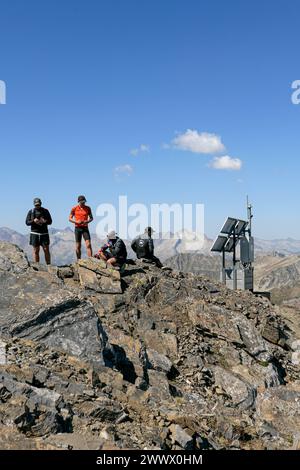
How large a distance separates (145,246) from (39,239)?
6.36 m

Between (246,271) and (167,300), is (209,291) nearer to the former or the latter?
(167,300)

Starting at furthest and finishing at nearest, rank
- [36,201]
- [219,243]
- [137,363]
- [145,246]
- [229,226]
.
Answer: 1. [219,243]
2. [229,226]
3. [145,246]
4. [36,201]
5. [137,363]

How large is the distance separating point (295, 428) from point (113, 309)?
7828 mm

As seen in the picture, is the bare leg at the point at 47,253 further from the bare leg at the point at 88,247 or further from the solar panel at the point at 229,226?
the solar panel at the point at 229,226

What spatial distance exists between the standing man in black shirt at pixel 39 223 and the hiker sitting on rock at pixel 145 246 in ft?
18.7

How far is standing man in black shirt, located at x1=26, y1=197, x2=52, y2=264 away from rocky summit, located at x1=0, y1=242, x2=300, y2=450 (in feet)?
5.41

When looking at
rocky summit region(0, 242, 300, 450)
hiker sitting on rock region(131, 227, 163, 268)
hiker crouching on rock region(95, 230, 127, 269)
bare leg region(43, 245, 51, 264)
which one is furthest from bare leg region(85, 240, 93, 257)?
hiker sitting on rock region(131, 227, 163, 268)

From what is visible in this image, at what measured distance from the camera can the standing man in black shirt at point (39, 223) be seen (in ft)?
62.5

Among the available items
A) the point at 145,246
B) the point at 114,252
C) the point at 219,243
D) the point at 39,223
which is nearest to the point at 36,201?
the point at 39,223

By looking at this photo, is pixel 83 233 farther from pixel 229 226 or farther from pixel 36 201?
pixel 229 226

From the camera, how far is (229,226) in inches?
1216
